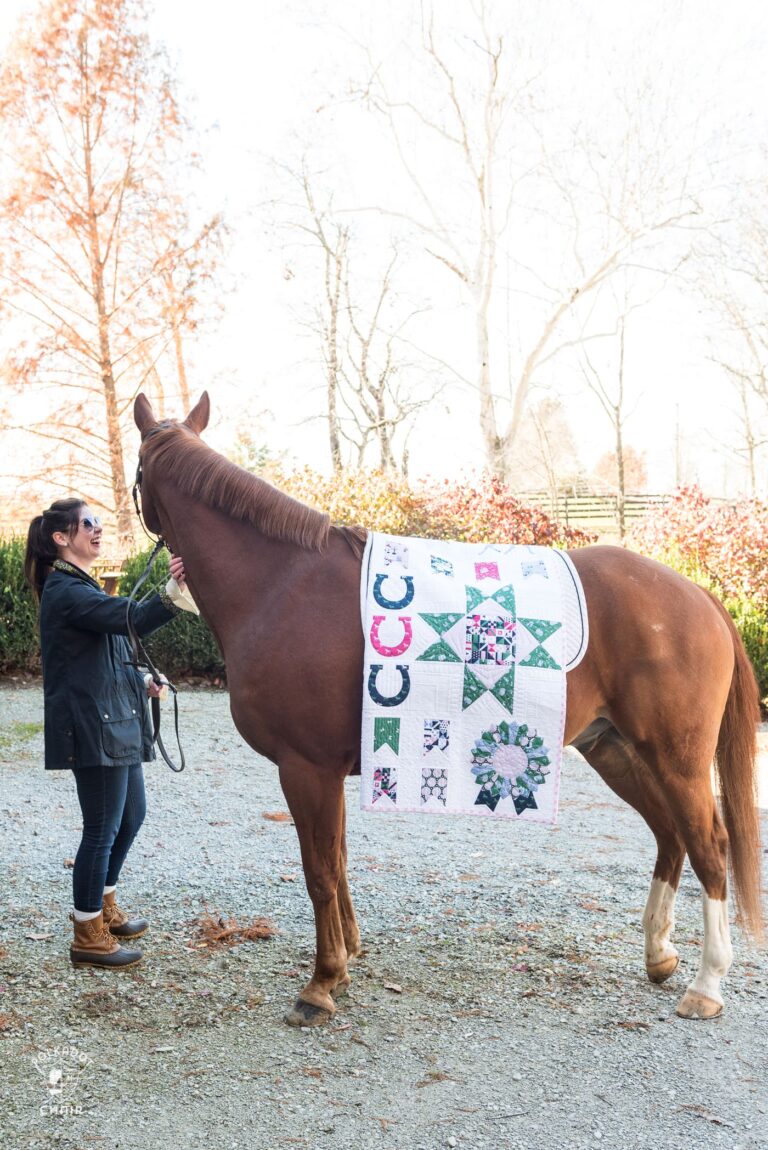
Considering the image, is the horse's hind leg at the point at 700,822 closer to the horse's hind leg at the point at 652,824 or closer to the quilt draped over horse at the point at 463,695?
the horse's hind leg at the point at 652,824

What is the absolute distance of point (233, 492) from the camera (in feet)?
9.85

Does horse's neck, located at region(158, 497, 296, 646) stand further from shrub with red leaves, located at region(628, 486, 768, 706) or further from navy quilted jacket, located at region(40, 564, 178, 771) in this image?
shrub with red leaves, located at region(628, 486, 768, 706)

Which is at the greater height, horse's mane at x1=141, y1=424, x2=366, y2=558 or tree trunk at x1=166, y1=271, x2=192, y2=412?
tree trunk at x1=166, y1=271, x2=192, y2=412

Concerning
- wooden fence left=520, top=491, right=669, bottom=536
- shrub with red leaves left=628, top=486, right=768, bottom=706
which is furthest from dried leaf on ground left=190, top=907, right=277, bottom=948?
wooden fence left=520, top=491, right=669, bottom=536

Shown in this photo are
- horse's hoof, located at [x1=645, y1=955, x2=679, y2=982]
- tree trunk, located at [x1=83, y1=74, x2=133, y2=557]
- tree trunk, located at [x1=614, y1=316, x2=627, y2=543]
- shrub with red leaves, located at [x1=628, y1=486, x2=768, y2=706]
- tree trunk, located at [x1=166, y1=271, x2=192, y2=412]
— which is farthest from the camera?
tree trunk, located at [x1=614, y1=316, x2=627, y2=543]

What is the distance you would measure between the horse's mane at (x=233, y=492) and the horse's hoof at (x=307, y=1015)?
153 cm

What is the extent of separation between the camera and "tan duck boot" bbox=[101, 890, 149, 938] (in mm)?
3486

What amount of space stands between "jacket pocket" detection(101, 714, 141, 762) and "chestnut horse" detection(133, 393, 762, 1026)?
493 mm

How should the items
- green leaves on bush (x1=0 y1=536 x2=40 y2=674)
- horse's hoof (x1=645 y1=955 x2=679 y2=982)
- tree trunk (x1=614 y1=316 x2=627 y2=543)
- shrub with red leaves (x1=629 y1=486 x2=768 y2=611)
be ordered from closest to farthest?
horse's hoof (x1=645 y1=955 x2=679 y2=982) → shrub with red leaves (x1=629 y1=486 x2=768 y2=611) → green leaves on bush (x1=0 y1=536 x2=40 y2=674) → tree trunk (x1=614 y1=316 x2=627 y2=543)

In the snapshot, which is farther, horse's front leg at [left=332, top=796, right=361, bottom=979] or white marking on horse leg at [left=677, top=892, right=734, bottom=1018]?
horse's front leg at [left=332, top=796, right=361, bottom=979]

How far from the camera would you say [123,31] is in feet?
57.5

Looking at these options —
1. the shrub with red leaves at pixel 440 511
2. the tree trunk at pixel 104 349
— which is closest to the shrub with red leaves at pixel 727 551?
the shrub with red leaves at pixel 440 511

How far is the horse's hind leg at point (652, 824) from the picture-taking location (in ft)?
10.4

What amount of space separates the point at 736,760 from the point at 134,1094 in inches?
89.3
